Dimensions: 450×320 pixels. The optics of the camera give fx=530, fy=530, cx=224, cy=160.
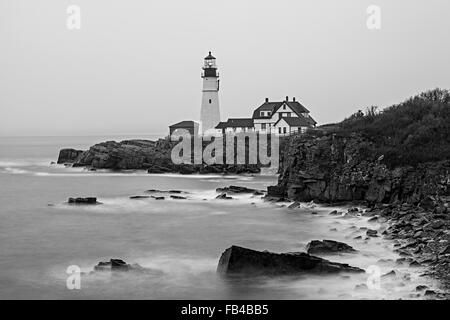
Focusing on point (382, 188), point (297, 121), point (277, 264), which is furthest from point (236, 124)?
point (277, 264)

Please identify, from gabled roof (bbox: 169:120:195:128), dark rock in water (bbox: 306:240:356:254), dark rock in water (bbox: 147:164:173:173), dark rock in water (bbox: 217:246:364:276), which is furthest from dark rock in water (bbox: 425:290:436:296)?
gabled roof (bbox: 169:120:195:128)

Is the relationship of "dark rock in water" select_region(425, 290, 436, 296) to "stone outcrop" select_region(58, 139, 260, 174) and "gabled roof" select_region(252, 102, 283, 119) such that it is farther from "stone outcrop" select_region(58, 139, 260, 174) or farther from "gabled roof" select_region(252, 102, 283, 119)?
"gabled roof" select_region(252, 102, 283, 119)

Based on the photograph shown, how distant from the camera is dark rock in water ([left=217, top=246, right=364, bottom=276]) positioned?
11.0 meters

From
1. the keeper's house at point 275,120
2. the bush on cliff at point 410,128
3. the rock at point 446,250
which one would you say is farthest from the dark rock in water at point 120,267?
the keeper's house at point 275,120

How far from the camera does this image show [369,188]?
67.1 ft

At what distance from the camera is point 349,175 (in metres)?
21.3

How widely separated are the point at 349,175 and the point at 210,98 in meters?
30.9

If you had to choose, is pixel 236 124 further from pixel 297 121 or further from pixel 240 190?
pixel 240 190

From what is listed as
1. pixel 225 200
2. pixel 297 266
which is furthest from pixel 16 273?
pixel 225 200

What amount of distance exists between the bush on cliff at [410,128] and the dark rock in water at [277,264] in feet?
33.1

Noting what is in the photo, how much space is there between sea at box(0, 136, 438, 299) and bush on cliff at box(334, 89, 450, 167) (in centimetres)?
333
